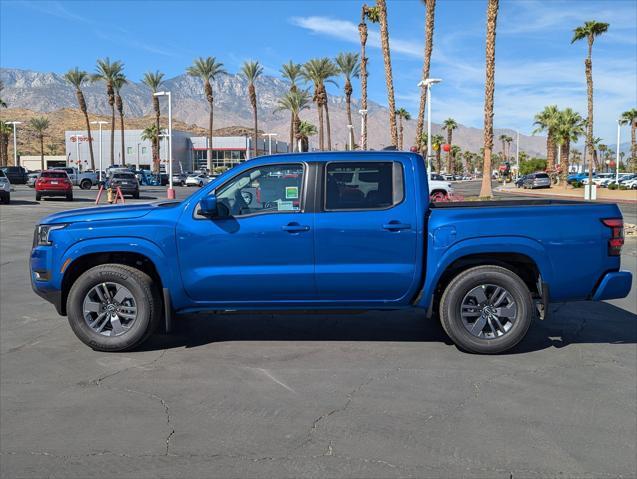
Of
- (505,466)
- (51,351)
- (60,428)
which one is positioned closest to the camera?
(505,466)

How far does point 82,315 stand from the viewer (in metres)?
6.13

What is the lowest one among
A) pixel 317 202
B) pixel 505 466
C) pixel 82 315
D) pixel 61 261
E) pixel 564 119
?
pixel 505 466

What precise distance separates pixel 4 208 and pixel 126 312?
24154 mm

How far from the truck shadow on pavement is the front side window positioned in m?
1.26

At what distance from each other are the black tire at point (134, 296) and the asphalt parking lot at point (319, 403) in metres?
0.15

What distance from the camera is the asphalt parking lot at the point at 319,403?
388 cm

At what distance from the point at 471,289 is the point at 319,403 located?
202 centimetres

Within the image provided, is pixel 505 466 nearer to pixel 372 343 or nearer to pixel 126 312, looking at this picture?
pixel 372 343

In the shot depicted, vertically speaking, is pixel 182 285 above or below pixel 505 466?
above

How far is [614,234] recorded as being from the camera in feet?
19.5

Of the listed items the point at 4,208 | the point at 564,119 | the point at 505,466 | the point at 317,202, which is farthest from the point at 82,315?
the point at 564,119

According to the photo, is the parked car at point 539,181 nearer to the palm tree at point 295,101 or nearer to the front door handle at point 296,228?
the palm tree at point 295,101

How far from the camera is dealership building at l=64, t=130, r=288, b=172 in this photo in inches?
4171

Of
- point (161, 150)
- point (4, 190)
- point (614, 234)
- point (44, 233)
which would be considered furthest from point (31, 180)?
point (614, 234)
